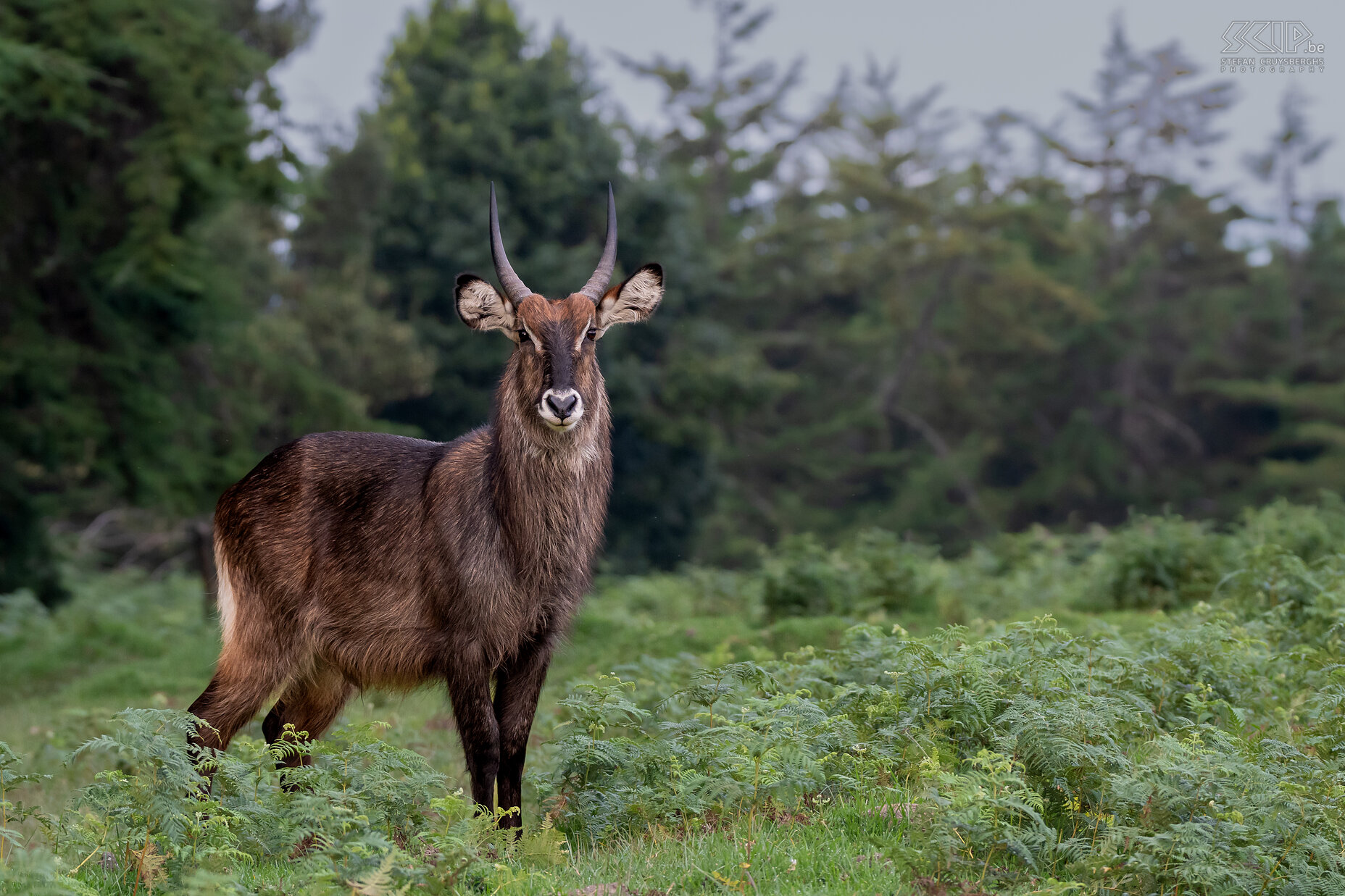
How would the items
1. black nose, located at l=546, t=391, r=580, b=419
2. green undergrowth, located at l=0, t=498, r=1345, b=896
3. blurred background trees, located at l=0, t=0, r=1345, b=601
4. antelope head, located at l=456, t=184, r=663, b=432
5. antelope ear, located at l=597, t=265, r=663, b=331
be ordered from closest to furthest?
green undergrowth, located at l=0, t=498, r=1345, b=896 < black nose, located at l=546, t=391, r=580, b=419 < antelope head, located at l=456, t=184, r=663, b=432 < antelope ear, located at l=597, t=265, r=663, b=331 < blurred background trees, located at l=0, t=0, r=1345, b=601

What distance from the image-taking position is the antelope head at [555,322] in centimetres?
512

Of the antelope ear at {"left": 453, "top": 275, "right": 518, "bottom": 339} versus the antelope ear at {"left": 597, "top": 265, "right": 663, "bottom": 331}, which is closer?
the antelope ear at {"left": 453, "top": 275, "right": 518, "bottom": 339}

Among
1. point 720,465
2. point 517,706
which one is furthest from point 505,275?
point 720,465

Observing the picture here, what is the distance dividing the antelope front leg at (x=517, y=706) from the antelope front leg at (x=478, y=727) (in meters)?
0.06

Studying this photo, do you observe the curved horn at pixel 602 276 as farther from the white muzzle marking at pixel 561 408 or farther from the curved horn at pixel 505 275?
the white muzzle marking at pixel 561 408

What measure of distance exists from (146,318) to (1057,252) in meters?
25.5

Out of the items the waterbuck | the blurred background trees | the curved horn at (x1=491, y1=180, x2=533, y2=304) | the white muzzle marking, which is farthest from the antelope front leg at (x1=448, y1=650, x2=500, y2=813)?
the blurred background trees

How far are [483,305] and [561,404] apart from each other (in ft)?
2.78

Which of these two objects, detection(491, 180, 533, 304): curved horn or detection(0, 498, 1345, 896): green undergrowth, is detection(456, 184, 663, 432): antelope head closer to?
detection(491, 180, 533, 304): curved horn

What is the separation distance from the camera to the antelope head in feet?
16.8

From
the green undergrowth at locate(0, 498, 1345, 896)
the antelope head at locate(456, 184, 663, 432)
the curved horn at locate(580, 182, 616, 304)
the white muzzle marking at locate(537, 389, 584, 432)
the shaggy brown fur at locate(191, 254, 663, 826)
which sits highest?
the curved horn at locate(580, 182, 616, 304)

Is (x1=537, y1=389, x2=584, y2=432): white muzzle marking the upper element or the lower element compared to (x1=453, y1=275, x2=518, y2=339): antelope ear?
lower

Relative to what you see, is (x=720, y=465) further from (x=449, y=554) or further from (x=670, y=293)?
(x=449, y=554)

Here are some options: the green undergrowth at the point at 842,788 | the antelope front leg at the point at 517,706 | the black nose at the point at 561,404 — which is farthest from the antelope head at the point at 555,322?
the green undergrowth at the point at 842,788
